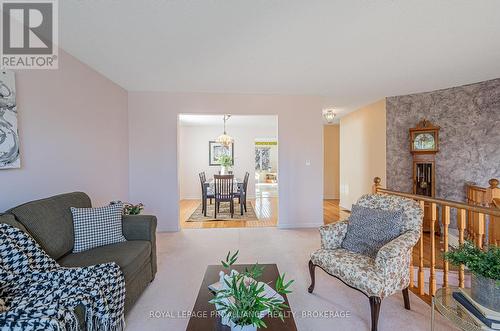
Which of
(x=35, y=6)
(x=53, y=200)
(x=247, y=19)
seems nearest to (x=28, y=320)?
(x=53, y=200)

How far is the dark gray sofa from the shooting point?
1723 millimetres

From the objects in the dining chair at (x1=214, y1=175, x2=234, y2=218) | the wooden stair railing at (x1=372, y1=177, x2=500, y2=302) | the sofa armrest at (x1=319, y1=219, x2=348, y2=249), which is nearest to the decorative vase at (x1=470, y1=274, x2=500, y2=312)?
the wooden stair railing at (x1=372, y1=177, x2=500, y2=302)

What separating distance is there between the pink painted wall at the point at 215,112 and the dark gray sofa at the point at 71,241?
68.8 inches

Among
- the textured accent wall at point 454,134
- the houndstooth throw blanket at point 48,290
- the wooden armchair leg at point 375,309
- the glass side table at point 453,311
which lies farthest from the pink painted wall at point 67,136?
the textured accent wall at point 454,134

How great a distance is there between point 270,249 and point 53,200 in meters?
2.48

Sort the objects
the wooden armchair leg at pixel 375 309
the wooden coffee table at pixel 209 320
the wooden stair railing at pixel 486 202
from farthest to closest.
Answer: the wooden stair railing at pixel 486 202
the wooden armchair leg at pixel 375 309
the wooden coffee table at pixel 209 320

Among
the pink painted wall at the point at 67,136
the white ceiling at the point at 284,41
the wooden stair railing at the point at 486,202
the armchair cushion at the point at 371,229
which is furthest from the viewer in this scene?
the wooden stair railing at the point at 486,202

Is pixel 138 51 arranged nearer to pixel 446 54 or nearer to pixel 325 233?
pixel 325 233

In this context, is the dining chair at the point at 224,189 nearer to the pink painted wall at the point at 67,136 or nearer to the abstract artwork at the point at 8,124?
the pink painted wall at the point at 67,136

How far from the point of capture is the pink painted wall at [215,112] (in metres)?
4.00

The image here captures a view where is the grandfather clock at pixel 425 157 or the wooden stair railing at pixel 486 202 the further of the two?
the grandfather clock at pixel 425 157

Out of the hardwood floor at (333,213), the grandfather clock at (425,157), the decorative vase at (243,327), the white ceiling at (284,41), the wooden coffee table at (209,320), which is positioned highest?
the white ceiling at (284,41)

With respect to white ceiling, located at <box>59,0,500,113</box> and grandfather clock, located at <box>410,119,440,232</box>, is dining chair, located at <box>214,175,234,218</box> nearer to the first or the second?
white ceiling, located at <box>59,0,500,113</box>

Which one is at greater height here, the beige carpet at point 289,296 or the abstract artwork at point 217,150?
the abstract artwork at point 217,150
